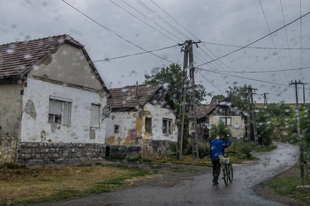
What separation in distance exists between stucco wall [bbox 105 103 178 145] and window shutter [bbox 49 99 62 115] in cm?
789

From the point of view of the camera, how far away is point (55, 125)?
12977 mm

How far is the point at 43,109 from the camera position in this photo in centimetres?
1241

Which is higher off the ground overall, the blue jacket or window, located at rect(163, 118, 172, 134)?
window, located at rect(163, 118, 172, 134)

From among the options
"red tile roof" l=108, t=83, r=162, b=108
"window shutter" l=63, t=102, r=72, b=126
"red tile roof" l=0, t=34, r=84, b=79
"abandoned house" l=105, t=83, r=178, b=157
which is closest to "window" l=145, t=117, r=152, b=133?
"abandoned house" l=105, t=83, r=178, b=157

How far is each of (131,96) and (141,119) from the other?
229 centimetres

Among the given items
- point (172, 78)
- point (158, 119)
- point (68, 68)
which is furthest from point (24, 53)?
point (172, 78)

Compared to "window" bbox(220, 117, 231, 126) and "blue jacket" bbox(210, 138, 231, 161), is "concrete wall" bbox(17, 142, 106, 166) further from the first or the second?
"window" bbox(220, 117, 231, 126)

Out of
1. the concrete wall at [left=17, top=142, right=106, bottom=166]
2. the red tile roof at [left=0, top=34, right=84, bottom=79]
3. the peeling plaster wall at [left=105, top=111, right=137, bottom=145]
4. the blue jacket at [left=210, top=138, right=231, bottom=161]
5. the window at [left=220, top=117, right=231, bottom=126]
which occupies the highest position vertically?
the red tile roof at [left=0, top=34, right=84, bottom=79]

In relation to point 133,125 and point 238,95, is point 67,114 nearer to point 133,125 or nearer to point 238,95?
point 133,125

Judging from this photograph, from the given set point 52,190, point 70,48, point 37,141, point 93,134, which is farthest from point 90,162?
point 52,190

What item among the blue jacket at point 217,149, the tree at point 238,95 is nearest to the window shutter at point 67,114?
the blue jacket at point 217,149

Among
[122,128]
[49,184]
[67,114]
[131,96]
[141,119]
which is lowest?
[49,184]

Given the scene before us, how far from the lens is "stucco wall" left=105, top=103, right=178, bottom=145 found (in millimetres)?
20750

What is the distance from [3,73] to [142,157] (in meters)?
11.4
